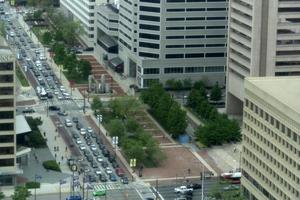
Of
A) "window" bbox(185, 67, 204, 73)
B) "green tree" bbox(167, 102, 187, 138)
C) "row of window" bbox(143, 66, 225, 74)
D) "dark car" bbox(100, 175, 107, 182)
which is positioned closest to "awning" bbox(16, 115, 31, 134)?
"dark car" bbox(100, 175, 107, 182)

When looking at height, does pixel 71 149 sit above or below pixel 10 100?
below

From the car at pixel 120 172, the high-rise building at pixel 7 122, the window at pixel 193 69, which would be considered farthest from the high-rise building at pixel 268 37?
the high-rise building at pixel 7 122

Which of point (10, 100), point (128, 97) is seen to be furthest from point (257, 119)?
point (128, 97)

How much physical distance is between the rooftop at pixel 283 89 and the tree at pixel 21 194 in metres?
22.0

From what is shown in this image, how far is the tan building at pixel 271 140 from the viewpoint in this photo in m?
81.8

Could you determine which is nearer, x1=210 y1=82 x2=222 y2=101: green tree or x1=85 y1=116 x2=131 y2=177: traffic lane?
x1=85 y1=116 x2=131 y2=177: traffic lane

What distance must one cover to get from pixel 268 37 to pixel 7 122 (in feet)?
106

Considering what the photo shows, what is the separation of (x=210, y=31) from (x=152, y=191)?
42.2 meters

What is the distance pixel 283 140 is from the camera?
83.2 metres

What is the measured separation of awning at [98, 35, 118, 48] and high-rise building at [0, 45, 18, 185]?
169 feet

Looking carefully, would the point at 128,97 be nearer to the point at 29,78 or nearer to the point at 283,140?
the point at 29,78

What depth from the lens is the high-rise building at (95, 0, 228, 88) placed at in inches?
5157

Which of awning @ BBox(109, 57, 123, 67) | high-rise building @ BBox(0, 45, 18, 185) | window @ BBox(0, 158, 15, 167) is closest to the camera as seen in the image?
high-rise building @ BBox(0, 45, 18, 185)

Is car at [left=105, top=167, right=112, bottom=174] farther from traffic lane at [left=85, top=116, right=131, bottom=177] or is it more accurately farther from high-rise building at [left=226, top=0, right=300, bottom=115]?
high-rise building at [left=226, top=0, right=300, bottom=115]
